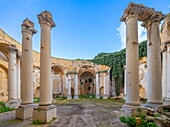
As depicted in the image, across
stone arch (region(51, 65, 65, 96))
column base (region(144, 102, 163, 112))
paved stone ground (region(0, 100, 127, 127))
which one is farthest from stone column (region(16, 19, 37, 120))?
stone arch (region(51, 65, 65, 96))

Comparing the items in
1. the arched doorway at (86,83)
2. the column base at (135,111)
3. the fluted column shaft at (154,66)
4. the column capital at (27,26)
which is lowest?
the arched doorway at (86,83)

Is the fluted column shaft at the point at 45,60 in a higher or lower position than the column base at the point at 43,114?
higher

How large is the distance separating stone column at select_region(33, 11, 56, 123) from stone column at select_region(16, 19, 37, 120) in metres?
1.17

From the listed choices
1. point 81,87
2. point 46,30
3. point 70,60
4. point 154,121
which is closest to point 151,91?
point 154,121

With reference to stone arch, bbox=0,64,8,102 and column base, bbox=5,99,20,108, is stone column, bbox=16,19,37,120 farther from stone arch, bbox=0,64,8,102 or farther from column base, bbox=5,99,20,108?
stone arch, bbox=0,64,8,102

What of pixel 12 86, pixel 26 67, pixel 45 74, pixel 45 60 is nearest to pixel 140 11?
pixel 45 60

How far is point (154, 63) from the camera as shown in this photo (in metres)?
6.25

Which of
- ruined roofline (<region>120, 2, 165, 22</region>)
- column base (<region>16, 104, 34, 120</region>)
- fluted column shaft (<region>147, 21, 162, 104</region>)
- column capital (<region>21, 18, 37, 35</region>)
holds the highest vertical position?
ruined roofline (<region>120, 2, 165, 22</region>)

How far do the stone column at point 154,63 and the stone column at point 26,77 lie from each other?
20.4 feet

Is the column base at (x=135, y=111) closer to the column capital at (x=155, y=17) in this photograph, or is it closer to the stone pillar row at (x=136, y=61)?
the stone pillar row at (x=136, y=61)

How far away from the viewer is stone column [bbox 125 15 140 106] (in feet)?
18.6

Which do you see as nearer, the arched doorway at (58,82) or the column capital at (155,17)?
the column capital at (155,17)

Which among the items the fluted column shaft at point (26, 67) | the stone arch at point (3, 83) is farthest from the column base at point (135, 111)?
the stone arch at point (3, 83)

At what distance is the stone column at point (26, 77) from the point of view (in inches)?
256
